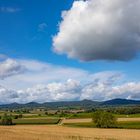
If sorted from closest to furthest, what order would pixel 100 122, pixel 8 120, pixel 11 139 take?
1. pixel 11 139
2. pixel 100 122
3. pixel 8 120

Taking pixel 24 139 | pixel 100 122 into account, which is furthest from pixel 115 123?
pixel 24 139

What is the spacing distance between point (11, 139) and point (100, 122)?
3083 inches

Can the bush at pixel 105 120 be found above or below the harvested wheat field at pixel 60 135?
above

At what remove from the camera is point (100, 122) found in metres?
116

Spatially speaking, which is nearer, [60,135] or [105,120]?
[60,135]

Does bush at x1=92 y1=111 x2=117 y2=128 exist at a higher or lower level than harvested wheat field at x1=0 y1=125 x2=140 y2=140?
higher

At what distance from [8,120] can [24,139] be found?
96.9m

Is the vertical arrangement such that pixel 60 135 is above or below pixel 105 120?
below

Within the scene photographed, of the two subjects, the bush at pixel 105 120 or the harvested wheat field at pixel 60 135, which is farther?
the bush at pixel 105 120

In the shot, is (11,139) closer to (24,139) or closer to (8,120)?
(24,139)

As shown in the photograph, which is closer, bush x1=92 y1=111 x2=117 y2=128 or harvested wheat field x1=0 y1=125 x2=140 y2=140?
harvested wheat field x1=0 y1=125 x2=140 y2=140

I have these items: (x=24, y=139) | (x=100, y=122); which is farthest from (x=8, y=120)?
(x=24, y=139)

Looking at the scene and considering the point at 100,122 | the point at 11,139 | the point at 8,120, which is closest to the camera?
the point at 11,139

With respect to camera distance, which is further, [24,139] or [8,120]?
[8,120]
